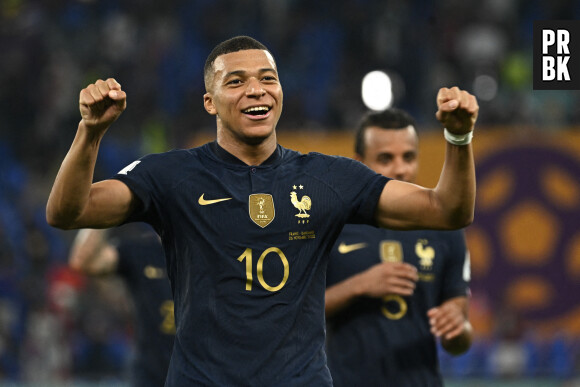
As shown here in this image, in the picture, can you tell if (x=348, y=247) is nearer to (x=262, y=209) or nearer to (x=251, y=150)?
(x=251, y=150)

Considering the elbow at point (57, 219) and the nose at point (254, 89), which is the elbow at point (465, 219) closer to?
the nose at point (254, 89)

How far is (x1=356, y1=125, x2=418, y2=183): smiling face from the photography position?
5410 millimetres

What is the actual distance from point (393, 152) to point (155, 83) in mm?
10207

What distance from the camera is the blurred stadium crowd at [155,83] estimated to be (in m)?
12.5

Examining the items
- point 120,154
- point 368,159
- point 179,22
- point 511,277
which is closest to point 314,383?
point 368,159

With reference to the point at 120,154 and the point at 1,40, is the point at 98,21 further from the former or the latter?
the point at 120,154

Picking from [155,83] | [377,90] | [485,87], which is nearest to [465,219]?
[377,90]

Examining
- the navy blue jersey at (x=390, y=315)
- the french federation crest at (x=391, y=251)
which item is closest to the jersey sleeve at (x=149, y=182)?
the navy blue jersey at (x=390, y=315)

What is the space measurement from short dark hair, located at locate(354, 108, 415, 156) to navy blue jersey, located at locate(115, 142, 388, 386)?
162 centimetres

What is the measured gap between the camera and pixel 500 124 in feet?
42.3

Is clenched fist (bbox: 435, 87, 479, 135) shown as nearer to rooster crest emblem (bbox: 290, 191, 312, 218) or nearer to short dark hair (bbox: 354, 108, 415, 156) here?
rooster crest emblem (bbox: 290, 191, 312, 218)

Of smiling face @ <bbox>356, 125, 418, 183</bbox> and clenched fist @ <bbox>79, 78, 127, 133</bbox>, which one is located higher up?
clenched fist @ <bbox>79, 78, 127, 133</bbox>

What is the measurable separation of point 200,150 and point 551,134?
8975 millimetres

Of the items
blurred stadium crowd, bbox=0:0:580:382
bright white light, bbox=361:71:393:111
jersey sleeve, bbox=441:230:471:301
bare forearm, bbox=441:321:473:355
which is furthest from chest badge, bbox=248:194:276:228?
blurred stadium crowd, bbox=0:0:580:382
